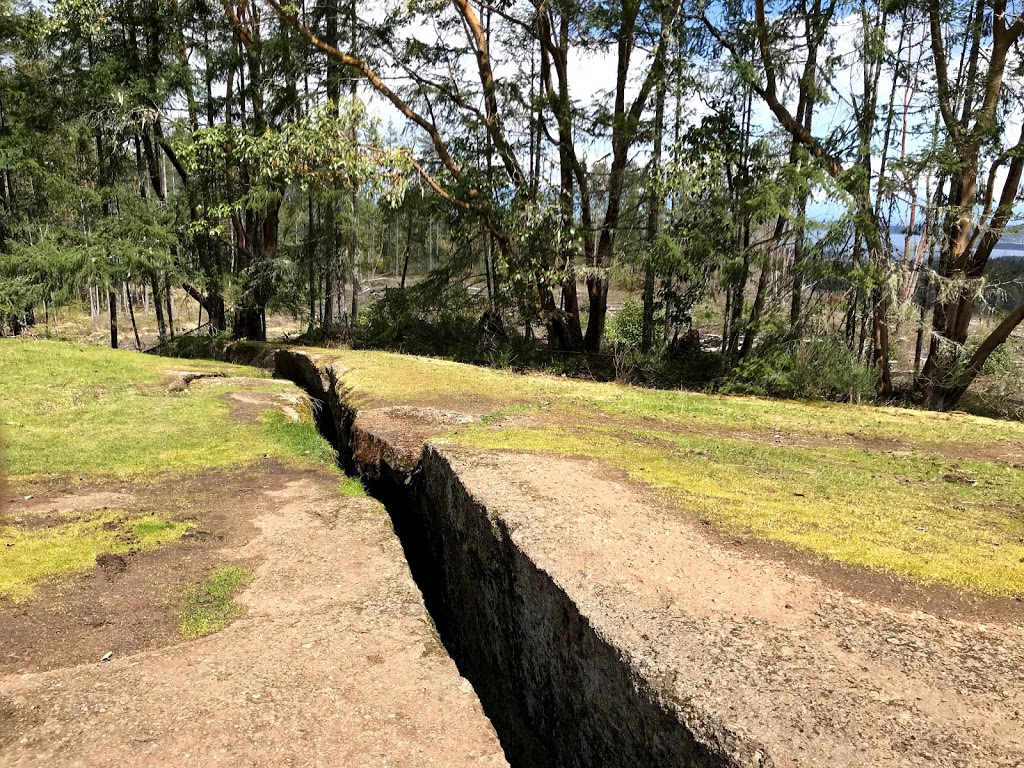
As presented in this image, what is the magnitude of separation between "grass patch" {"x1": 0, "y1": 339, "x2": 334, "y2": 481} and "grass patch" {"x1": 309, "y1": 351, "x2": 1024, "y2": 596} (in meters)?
1.20

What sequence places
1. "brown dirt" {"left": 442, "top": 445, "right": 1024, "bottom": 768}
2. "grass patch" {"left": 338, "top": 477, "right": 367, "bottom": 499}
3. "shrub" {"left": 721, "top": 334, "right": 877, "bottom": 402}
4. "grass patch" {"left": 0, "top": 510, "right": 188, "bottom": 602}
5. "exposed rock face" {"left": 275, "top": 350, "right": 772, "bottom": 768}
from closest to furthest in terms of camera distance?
"brown dirt" {"left": 442, "top": 445, "right": 1024, "bottom": 768}, "exposed rock face" {"left": 275, "top": 350, "right": 772, "bottom": 768}, "grass patch" {"left": 0, "top": 510, "right": 188, "bottom": 602}, "grass patch" {"left": 338, "top": 477, "right": 367, "bottom": 499}, "shrub" {"left": 721, "top": 334, "right": 877, "bottom": 402}

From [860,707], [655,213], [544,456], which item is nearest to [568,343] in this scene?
[655,213]

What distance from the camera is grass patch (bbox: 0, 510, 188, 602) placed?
3746 millimetres

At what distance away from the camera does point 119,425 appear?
23.7ft

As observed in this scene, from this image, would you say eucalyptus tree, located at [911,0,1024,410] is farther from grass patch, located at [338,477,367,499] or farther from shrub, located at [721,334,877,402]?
grass patch, located at [338,477,367,499]

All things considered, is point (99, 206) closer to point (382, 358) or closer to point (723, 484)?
point (382, 358)

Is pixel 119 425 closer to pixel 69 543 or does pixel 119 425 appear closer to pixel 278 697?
pixel 69 543

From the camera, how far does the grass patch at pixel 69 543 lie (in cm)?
375

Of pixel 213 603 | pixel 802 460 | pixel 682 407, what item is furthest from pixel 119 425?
pixel 802 460

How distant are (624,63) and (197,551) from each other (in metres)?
11.1

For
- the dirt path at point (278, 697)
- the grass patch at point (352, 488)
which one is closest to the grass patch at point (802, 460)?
the grass patch at point (352, 488)

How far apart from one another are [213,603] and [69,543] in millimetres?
1356

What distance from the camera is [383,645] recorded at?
10.2 ft

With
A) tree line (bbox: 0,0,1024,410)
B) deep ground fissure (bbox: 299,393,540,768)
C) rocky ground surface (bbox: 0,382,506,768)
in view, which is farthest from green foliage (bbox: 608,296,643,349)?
rocky ground surface (bbox: 0,382,506,768)
